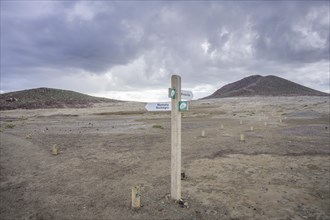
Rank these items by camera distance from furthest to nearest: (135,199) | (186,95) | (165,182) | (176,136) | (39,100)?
(39,100) → (165,182) → (186,95) → (176,136) → (135,199)

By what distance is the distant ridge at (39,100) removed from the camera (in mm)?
93688

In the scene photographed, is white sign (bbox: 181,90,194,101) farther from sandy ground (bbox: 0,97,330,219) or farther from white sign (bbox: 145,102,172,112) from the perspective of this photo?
sandy ground (bbox: 0,97,330,219)

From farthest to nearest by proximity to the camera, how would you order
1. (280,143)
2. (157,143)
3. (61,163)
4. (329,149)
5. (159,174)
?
(157,143)
(280,143)
(329,149)
(61,163)
(159,174)

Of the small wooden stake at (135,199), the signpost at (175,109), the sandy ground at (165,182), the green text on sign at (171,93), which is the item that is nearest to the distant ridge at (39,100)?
the sandy ground at (165,182)

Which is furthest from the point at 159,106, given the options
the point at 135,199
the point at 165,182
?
the point at 165,182

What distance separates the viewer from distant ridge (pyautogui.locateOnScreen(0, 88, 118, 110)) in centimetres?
9369

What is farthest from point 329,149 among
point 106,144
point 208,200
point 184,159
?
point 106,144

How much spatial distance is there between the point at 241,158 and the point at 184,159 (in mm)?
2710

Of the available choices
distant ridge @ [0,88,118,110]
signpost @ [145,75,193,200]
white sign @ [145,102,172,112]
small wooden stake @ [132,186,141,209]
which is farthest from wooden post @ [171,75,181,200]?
distant ridge @ [0,88,118,110]

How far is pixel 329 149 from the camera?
14.3 metres

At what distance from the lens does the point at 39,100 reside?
109m

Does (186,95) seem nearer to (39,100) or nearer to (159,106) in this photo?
(159,106)

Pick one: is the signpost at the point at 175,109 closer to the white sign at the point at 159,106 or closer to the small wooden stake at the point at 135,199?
the white sign at the point at 159,106

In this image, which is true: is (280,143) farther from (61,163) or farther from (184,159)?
(61,163)
